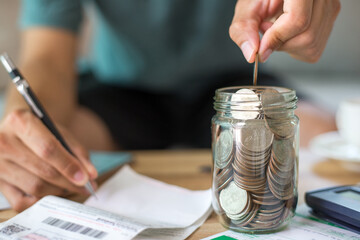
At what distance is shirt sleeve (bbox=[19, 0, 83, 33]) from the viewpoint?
1131mm

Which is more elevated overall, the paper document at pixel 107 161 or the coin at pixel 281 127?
the coin at pixel 281 127

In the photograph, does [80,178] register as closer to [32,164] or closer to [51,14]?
[32,164]

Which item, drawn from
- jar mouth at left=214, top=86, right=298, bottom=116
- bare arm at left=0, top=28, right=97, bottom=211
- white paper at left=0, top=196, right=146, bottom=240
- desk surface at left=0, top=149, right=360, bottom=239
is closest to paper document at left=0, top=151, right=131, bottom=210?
desk surface at left=0, top=149, right=360, bottom=239

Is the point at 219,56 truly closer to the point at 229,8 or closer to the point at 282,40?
the point at 229,8

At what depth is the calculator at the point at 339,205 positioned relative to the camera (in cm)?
48

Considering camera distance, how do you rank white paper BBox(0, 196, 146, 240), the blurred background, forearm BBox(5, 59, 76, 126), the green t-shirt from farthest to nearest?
1. the blurred background
2. the green t-shirt
3. forearm BBox(5, 59, 76, 126)
4. white paper BBox(0, 196, 146, 240)

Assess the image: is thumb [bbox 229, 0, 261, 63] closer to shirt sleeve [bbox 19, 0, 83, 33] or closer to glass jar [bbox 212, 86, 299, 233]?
glass jar [bbox 212, 86, 299, 233]

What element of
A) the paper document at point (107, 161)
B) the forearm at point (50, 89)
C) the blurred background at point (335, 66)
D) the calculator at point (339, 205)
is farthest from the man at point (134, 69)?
the blurred background at point (335, 66)

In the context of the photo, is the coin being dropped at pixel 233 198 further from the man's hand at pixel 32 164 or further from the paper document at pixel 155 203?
the man's hand at pixel 32 164

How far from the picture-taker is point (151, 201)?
0.61m

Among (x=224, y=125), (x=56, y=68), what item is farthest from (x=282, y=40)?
(x=56, y=68)

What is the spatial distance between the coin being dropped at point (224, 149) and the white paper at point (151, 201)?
96 mm

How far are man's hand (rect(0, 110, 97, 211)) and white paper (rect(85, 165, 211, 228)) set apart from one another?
54 mm

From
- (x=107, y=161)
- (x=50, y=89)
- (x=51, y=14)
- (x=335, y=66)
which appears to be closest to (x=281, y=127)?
(x=107, y=161)
